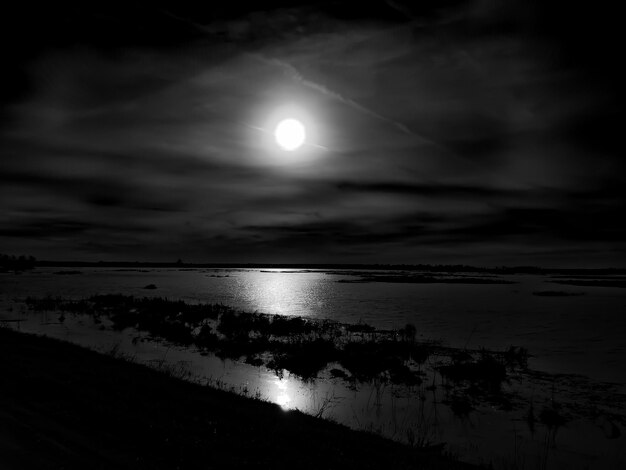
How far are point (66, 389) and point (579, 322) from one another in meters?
40.7

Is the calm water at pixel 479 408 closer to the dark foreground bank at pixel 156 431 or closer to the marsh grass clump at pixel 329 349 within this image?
the marsh grass clump at pixel 329 349

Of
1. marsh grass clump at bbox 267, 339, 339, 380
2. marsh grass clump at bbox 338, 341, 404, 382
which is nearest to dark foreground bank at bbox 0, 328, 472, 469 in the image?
marsh grass clump at bbox 267, 339, 339, 380

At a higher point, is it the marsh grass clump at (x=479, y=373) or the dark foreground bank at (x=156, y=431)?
the marsh grass clump at (x=479, y=373)

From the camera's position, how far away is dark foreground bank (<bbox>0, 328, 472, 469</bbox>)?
841 centimetres

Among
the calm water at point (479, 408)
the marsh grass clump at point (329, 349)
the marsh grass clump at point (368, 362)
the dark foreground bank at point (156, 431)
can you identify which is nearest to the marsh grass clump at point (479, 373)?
the marsh grass clump at point (329, 349)

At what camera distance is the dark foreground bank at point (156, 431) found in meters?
8.41

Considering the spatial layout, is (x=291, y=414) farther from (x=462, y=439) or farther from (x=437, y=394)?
(x=437, y=394)

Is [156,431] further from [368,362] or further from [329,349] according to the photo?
[329,349]

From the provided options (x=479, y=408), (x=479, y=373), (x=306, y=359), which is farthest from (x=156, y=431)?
(x=479, y=373)

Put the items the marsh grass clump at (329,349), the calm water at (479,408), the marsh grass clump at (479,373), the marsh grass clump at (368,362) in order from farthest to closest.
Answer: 1. the marsh grass clump at (368,362)
2. the marsh grass clump at (329,349)
3. the marsh grass clump at (479,373)
4. the calm water at (479,408)

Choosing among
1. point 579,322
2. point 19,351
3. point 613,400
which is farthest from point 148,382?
point 579,322

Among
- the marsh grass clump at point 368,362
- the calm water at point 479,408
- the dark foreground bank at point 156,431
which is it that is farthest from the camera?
the marsh grass clump at point 368,362

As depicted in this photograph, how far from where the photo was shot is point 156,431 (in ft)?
32.2

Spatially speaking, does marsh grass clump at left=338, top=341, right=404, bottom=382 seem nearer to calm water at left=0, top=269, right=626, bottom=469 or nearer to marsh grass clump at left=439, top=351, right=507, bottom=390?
calm water at left=0, top=269, right=626, bottom=469
